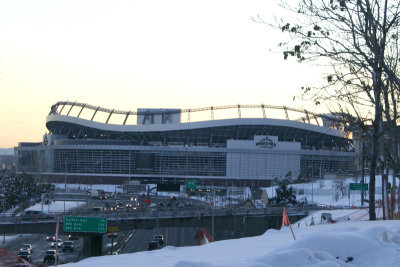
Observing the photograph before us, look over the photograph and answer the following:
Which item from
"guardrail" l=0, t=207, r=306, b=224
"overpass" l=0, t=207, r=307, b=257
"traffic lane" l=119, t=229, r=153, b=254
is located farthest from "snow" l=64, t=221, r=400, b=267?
"traffic lane" l=119, t=229, r=153, b=254

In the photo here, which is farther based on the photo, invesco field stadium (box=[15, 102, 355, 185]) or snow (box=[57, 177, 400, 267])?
invesco field stadium (box=[15, 102, 355, 185])

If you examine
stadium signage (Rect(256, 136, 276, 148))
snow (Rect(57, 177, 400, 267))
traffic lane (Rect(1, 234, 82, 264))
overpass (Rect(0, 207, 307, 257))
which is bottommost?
traffic lane (Rect(1, 234, 82, 264))

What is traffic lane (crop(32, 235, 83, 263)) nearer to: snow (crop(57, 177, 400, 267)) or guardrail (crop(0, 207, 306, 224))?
guardrail (crop(0, 207, 306, 224))

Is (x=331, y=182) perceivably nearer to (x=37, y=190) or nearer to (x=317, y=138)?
(x=317, y=138)

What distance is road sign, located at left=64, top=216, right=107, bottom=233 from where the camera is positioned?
3944 cm

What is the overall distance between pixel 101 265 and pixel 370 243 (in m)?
7.36

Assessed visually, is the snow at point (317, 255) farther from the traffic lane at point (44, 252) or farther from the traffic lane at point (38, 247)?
the traffic lane at point (44, 252)

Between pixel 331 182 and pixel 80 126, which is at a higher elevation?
pixel 80 126

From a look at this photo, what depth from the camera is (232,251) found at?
701 inches

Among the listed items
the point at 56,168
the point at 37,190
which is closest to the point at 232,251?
the point at 37,190

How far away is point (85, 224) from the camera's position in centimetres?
4019

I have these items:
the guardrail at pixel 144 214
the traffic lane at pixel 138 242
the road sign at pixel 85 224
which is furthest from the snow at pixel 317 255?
the traffic lane at pixel 138 242

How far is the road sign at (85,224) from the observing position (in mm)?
39438

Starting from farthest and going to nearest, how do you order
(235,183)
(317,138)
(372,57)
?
(317,138) → (235,183) → (372,57)
